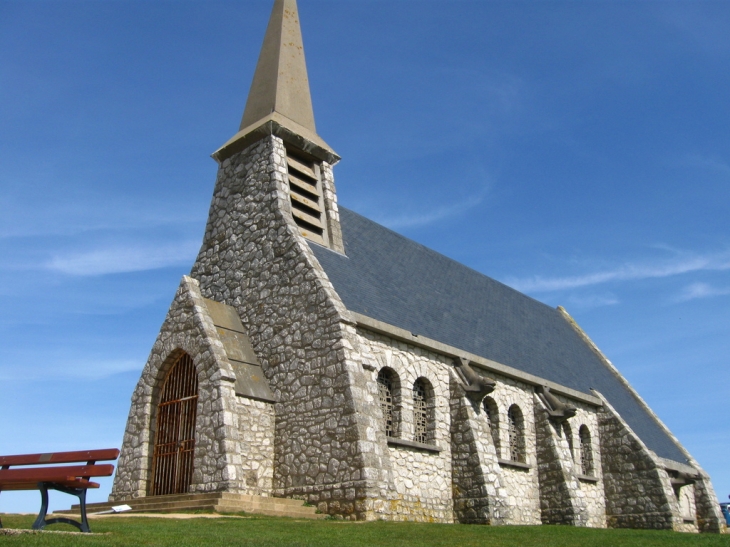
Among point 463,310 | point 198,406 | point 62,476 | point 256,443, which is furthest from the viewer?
point 463,310

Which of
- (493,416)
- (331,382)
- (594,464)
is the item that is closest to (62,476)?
(331,382)

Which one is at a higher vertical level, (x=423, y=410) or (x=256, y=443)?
(x=423, y=410)

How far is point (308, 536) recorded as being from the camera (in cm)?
1093

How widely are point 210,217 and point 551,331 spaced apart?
15292 mm

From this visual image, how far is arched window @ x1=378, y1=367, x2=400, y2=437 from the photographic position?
17516 mm

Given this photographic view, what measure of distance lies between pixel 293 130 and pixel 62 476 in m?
12.5

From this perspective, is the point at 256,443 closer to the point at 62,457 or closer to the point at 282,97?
the point at 62,457

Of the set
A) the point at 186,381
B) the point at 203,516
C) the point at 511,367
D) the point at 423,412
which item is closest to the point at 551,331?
the point at 511,367

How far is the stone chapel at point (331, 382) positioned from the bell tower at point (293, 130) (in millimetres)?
59

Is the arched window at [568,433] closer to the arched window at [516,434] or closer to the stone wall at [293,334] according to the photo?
the arched window at [516,434]

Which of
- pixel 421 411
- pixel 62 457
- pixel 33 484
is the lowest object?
pixel 33 484

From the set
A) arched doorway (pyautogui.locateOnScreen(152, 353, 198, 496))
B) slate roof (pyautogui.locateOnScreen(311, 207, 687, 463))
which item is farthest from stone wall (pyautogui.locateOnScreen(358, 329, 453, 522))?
arched doorway (pyautogui.locateOnScreen(152, 353, 198, 496))

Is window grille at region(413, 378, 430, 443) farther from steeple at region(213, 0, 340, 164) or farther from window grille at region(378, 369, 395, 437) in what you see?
steeple at region(213, 0, 340, 164)

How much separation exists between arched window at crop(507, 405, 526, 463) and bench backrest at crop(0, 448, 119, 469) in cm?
1382
